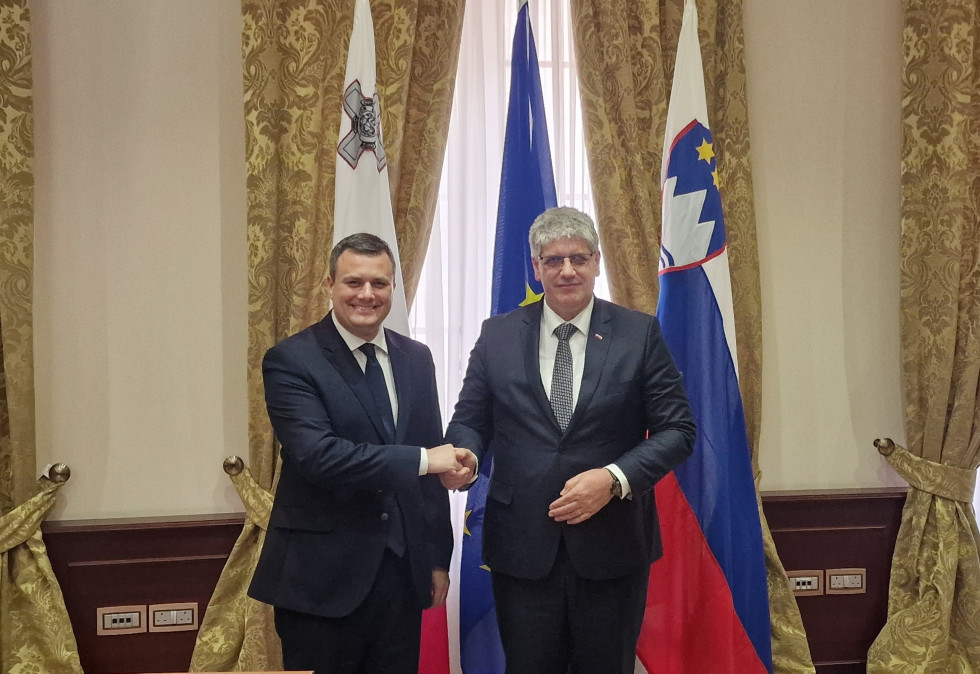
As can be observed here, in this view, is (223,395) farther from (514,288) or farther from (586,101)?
(586,101)

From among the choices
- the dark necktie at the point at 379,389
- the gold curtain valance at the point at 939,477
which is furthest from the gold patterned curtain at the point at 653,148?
the dark necktie at the point at 379,389

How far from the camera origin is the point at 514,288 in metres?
2.76

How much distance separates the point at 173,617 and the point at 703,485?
1.98 metres

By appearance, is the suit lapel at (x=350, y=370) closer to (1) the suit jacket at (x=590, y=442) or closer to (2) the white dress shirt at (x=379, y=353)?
(2) the white dress shirt at (x=379, y=353)

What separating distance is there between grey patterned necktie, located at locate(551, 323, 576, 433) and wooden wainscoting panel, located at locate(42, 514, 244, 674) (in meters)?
1.55

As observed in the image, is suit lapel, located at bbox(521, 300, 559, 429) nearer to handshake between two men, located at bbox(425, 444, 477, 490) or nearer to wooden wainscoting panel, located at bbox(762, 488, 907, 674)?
handshake between two men, located at bbox(425, 444, 477, 490)

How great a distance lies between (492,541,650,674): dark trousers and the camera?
203 centimetres

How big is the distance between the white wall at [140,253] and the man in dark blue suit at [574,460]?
1384mm

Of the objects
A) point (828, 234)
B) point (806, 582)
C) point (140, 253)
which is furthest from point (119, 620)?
point (828, 234)

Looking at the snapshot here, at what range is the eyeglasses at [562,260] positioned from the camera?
6.88 ft

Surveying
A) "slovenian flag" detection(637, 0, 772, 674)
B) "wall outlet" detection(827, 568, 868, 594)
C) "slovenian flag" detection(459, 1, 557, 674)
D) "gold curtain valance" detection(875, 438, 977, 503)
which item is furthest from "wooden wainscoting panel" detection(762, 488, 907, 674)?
"slovenian flag" detection(459, 1, 557, 674)

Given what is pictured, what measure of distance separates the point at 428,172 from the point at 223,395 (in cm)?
115

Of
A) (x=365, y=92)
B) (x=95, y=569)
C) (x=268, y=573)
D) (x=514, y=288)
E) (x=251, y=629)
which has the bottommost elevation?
(x=251, y=629)

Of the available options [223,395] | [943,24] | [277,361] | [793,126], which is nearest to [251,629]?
[223,395]
